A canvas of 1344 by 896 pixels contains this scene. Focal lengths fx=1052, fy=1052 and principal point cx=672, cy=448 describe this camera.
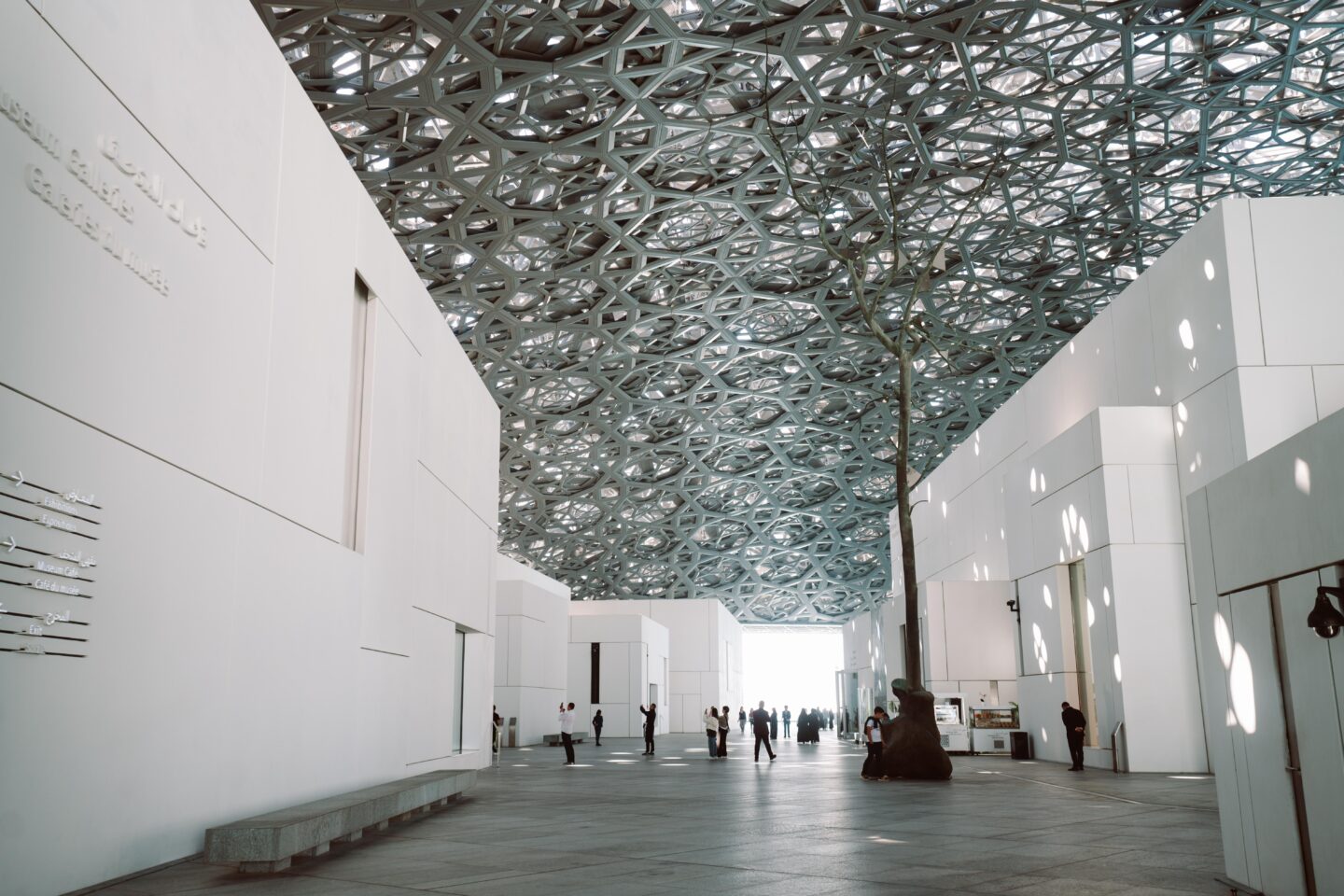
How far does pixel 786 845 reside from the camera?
859cm

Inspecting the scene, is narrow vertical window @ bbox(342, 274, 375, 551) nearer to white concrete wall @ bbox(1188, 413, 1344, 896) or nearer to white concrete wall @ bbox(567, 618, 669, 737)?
white concrete wall @ bbox(1188, 413, 1344, 896)

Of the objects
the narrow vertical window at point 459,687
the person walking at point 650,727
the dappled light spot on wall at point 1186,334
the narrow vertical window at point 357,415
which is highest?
the dappled light spot on wall at point 1186,334

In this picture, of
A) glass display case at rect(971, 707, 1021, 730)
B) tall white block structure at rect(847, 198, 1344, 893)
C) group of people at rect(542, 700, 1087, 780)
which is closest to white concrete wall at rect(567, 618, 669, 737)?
group of people at rect(542, 700, 1087, 780)

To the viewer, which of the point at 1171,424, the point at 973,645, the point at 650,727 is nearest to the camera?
the point at 1171,424

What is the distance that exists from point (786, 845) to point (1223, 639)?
12.7 ft

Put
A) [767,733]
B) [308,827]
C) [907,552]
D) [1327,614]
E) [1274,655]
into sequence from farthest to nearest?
[767,733]
[907,552]
[308,827]
[1274,655]
[1327,614]

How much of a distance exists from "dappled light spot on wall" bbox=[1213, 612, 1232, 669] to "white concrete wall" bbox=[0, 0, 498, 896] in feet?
22.0

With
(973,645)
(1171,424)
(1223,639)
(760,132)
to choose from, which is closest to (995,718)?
(973,645)

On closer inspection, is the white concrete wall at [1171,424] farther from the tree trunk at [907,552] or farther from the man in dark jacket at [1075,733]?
the tree trunk at [907,552]

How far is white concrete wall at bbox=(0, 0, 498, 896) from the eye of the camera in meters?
5.68

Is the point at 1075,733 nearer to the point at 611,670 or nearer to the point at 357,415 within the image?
the point at 357,415

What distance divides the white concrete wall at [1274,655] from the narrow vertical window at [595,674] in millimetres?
36531

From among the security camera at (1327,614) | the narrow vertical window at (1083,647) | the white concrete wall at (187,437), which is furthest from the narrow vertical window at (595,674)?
the security camera at (1327,614)

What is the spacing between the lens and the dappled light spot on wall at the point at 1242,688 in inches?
235
